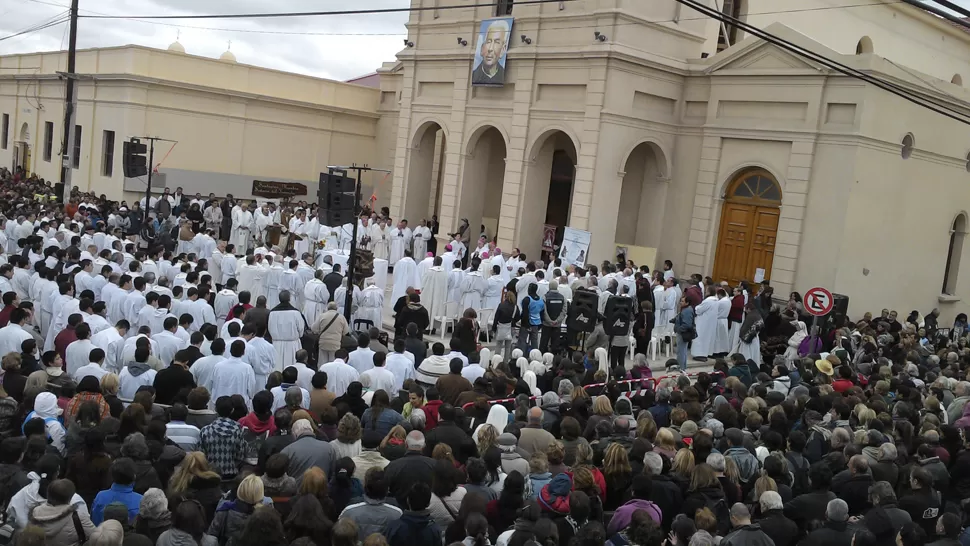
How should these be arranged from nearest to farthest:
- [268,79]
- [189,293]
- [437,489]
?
[437,489] < [189,293] < [268,79]

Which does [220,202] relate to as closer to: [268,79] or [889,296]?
[268,79]

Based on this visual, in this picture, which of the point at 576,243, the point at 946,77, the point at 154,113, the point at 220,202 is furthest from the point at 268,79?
the point at 946,77

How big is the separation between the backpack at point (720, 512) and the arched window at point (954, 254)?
19195 millimetres

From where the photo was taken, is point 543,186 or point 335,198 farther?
point 543,186

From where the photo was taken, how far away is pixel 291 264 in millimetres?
15758

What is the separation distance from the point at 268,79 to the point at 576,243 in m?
15.2

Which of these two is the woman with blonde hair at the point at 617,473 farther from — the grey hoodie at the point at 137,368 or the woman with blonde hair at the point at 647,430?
the grey hoodie at the point at 137,368

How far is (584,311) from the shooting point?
47.4 feet

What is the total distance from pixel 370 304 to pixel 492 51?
35.3 feet

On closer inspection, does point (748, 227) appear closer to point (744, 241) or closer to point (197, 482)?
point (744, 241)

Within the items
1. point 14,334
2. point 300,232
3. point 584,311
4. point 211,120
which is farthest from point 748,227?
point 211,120

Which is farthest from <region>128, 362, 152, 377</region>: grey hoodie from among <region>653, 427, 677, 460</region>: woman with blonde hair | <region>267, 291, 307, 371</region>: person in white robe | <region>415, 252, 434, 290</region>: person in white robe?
<region>415, 252, 434, 290</region>: person in white robe

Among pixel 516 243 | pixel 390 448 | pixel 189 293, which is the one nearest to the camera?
pixel 390 448

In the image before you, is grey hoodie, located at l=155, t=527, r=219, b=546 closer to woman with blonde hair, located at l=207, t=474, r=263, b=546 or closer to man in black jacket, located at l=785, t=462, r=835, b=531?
woman with blonde hair, located at l=207, t=474, r=263, b=546
